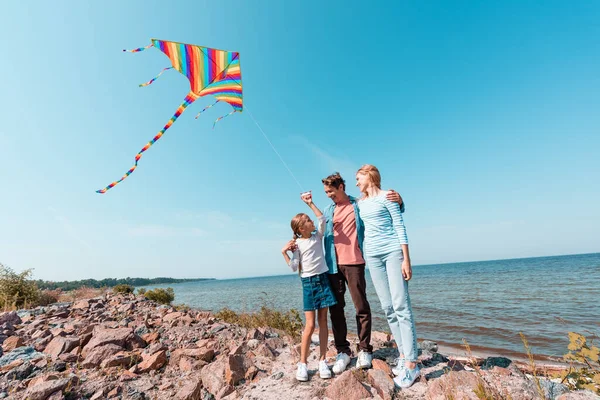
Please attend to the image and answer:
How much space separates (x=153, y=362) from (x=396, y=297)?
3279mm

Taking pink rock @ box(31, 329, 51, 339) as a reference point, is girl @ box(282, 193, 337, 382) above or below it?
above

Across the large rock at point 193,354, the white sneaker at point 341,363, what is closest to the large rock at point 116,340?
the large rock at point 193,354

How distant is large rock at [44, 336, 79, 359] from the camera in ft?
13.3

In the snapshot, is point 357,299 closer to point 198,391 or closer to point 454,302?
point 198,391

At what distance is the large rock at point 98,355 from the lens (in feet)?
11.8

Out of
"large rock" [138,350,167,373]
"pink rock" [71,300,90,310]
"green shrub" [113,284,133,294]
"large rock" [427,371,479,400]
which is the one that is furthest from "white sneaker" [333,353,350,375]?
"green shrub" [113,284,133,294]

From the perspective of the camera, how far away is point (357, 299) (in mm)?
3104

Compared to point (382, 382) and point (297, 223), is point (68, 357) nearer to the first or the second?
point (297, 223)

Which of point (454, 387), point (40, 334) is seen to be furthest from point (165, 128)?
point (40, 334)

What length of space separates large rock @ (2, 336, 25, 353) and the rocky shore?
1 centimetres

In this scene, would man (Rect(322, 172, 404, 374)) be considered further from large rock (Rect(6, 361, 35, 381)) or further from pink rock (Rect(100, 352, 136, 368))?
large rock (Rect(6, 361, 35, 381))

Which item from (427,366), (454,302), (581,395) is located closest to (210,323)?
(427,366)

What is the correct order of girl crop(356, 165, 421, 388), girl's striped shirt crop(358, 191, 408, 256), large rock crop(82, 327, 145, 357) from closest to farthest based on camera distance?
girl crop(356, 165, 421, 388) < girl's striped shirt crop(358, 191, 408, 256) < large rock crop(82, 327, 145, 357)

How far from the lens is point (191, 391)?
284 cm
